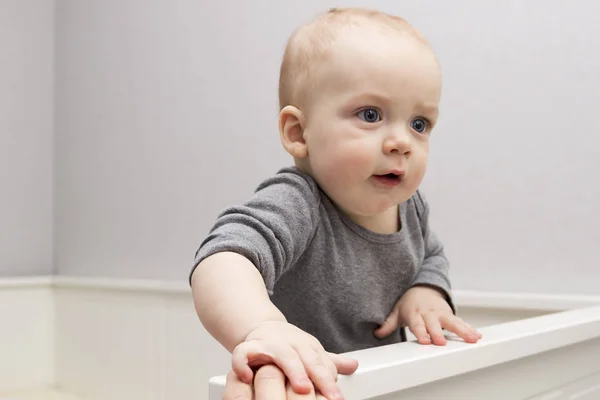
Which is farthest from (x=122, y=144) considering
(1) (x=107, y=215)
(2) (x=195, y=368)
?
(2) (x=195, y=368)

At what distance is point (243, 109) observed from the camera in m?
1.48

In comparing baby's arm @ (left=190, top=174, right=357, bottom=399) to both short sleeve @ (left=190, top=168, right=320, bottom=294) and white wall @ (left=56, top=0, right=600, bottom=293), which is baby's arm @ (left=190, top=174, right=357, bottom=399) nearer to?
short sleeve @ (left=190, top=168, right=320, bottom=294)

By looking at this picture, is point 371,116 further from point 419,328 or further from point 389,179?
point 419,328

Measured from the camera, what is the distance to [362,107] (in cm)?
63

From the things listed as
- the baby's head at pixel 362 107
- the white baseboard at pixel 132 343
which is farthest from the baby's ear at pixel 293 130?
the white baseboard at pixel 132 343

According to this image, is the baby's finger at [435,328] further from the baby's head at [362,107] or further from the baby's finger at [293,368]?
the baby's finger at [293,368]

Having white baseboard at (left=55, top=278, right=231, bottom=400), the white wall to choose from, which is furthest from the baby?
white baseboard at (left=55, top=278, right=231, bottom=400)

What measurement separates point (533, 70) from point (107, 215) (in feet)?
3.70

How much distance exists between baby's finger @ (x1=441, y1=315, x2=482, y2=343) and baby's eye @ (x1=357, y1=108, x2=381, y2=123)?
0.19 m

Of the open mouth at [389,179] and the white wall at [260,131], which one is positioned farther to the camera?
the white wall at [260,131]

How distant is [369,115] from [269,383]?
315 mm

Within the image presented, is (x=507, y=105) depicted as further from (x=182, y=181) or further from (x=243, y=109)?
(x=182, y=181)

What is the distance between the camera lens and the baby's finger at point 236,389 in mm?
385

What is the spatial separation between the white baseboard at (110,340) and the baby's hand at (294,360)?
993 mm
